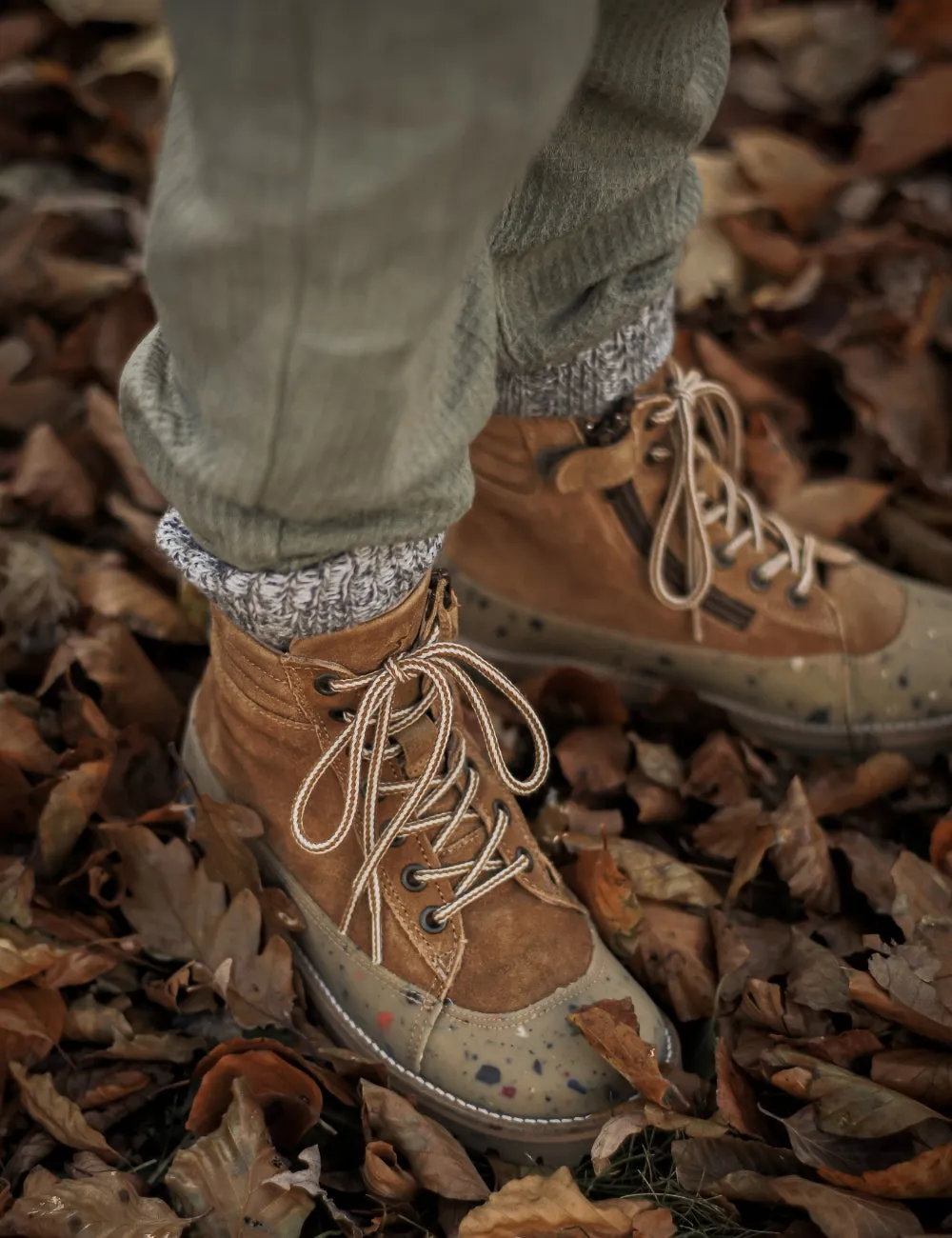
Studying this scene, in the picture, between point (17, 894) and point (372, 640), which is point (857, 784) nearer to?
point (372, 640)

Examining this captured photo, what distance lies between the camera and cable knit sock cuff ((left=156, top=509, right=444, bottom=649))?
864mm

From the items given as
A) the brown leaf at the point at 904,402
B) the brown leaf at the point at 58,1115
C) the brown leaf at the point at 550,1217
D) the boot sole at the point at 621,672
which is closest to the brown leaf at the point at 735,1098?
the brown leaf at the point at 550,1217

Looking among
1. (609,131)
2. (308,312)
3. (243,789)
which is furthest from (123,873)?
(609,131)

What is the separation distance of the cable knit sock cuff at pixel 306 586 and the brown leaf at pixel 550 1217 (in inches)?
19.5

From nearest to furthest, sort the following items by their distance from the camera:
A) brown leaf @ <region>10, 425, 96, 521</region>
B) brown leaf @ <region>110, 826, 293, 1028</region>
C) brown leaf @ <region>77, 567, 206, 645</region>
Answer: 1. brown leaf @ <region>110, 826, 293, 1028</region>
2. brown leaf @ <region>77, 567, 206, 645</region>
3. brown leaf @ <region>10, 425, 96, 521</region>

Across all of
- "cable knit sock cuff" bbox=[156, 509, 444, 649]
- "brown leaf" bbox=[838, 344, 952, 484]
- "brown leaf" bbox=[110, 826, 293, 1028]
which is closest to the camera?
"cable knit sock cuff" bbox=[156, 509, 444, 649]

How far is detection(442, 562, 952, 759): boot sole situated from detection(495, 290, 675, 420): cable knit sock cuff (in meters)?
0.27

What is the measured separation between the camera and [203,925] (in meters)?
1.15

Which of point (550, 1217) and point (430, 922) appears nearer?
point (550, 1217)

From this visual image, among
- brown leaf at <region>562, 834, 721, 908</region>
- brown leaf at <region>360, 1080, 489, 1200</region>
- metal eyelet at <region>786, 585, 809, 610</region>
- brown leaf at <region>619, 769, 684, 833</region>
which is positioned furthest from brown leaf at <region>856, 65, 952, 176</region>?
brown leaf at <region>360, 1080, 489, 1200</region>

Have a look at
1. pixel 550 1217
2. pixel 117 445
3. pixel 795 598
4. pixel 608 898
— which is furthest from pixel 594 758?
pixel 117 445

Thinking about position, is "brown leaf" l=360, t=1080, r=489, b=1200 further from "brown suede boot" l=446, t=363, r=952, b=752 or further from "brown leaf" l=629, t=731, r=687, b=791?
"brown suede boot" l=446, t=363, r=952, b=752

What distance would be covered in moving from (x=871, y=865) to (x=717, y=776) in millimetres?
199

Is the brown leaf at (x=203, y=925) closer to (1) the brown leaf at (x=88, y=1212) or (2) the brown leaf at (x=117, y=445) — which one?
(1) the brown leaf at (x=88, y=1212)
